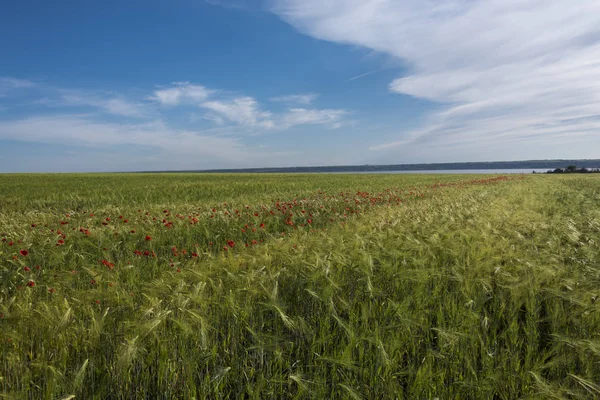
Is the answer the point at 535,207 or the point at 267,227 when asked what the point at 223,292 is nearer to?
the point at 267,227

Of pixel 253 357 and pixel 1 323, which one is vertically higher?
pixel 1 323

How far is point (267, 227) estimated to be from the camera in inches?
322

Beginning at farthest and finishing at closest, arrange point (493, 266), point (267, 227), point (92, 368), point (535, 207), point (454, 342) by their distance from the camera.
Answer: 1. point (535, 207)
2. point (267, 227)
3. point (493, 266)
4. point (454, 342)
5. point (92, 368)

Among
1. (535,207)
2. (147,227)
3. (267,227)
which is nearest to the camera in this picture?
(147,227)

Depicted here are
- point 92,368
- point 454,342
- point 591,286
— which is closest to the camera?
point 92,368

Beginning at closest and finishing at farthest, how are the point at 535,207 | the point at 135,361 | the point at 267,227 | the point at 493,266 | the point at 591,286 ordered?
1. the point at 135,361
2. the point at 591,286
3. the point at 493,266
4. the point at 267,227
5. the point at 535,207

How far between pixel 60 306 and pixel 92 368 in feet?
4.62

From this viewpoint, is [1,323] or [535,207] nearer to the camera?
[1,323]

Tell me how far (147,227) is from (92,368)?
5582 millimetres

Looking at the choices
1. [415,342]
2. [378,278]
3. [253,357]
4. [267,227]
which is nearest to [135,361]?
A: [253,357]

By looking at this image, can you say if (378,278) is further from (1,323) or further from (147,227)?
(147,227)

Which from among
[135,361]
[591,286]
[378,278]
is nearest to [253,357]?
[135,361]

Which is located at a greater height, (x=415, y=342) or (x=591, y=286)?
(x=591, y=286)

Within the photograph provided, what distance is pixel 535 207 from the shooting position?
955cm
